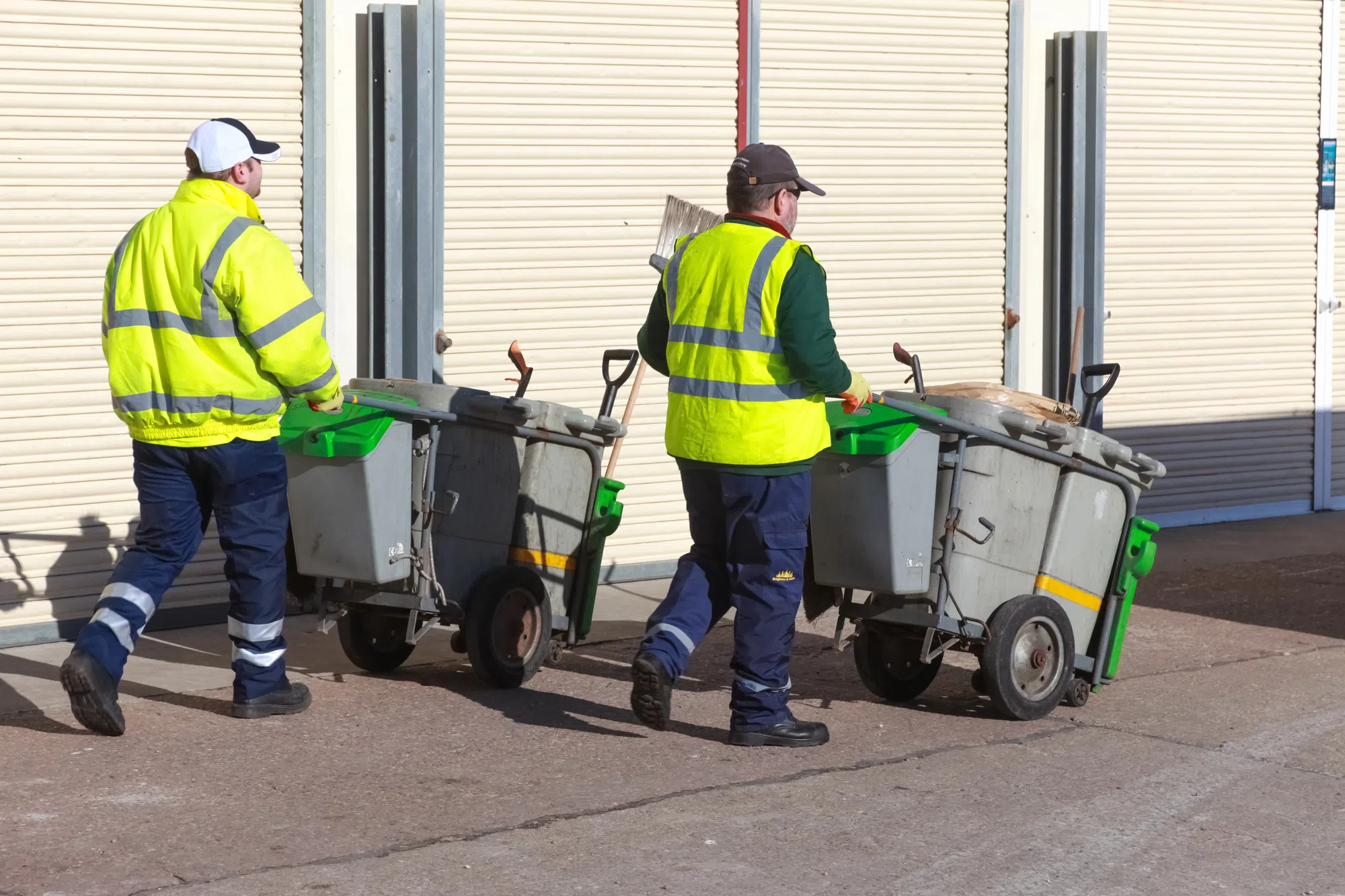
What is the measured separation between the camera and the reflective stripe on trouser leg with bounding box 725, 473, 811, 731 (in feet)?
18.4

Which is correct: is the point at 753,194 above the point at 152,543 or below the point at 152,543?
above

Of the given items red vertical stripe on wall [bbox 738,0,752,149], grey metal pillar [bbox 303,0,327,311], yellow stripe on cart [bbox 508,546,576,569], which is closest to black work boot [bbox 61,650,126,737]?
yellow stripe on cart [bbox 508,546,576,569]

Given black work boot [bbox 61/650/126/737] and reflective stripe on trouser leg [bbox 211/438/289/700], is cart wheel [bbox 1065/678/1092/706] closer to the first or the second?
reflective stripe on trouser leg [bbox 211/438/289/700]

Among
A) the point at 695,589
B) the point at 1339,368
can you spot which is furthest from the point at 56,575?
the point at 1339,368

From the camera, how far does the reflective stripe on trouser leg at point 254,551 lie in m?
5.77

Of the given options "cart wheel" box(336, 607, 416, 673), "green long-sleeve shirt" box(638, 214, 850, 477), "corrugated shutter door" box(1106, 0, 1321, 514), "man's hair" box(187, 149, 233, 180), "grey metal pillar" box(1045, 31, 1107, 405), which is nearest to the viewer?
"green long-sleeve shirt" box(638, 214, 850, 477)

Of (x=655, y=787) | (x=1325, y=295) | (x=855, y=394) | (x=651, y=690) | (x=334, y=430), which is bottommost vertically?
(x=655, y=787)

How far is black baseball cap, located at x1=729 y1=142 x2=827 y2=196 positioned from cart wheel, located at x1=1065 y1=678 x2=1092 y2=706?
1.99 metres

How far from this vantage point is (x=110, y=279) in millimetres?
5762

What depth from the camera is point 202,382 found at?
5652 millimetres

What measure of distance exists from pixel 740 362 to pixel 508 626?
152 cm

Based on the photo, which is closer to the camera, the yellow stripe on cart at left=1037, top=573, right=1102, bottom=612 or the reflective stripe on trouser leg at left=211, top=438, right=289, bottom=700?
the reflective stripe on trouser leg at left=211, top=438, right=289, bottom=700

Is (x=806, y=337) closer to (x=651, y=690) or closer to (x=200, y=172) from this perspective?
(x=651, y=690)

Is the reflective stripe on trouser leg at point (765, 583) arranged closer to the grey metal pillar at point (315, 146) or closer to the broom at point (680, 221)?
the broom at point (680, 221)
